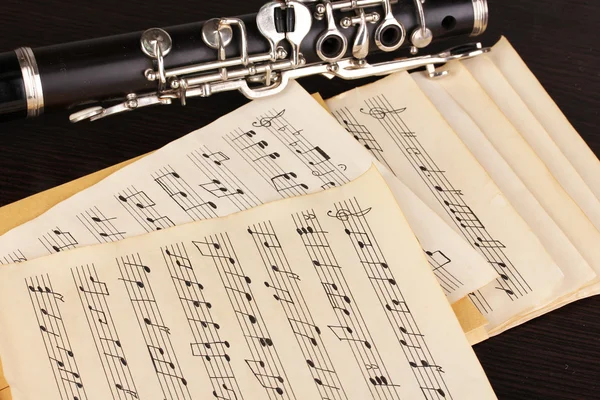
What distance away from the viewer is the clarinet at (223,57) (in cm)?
81

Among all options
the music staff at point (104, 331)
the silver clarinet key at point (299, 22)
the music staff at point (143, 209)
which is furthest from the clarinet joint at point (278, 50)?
the music staff at point (104, 331)

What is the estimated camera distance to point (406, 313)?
2.35ft

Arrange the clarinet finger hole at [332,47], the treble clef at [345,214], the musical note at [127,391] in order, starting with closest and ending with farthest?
1. the musical note at [127,391]
2. the treble clef at [345,214]
3. the clarinet finger hole at [332,47]

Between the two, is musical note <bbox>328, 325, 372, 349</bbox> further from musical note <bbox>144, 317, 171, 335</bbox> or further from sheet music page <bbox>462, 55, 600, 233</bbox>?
sheet music page <bbox>462, 55, 600, 233</bbox>

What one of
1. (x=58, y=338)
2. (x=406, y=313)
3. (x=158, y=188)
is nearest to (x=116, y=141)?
(x=158, y=188)

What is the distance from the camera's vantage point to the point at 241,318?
71 cm

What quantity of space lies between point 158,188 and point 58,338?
196 mm

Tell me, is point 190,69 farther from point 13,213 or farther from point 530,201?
point 530,201

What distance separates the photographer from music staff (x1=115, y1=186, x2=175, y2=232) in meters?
0.78

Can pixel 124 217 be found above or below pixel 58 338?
above

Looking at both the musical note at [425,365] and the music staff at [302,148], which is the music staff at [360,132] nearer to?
the music staff at [302,148]

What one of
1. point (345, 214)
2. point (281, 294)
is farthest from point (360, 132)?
point (281, 294)

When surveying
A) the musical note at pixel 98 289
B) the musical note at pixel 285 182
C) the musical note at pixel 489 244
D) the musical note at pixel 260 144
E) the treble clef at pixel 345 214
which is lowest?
the musical note at pixel 489 244

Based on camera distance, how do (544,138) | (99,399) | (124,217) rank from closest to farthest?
(99,399) < (124,217) < (544,138)
